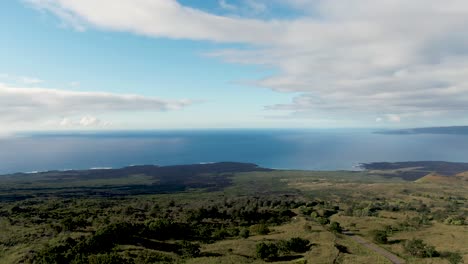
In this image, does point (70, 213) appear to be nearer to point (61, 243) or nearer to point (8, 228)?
point (8, 228)

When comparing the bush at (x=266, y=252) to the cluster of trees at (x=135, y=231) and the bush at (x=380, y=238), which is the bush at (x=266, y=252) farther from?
the bush at (x=380, y=238)

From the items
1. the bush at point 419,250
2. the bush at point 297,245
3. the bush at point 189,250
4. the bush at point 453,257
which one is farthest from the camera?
the bush at point 297,245

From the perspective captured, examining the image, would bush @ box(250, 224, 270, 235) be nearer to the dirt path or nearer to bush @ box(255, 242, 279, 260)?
bush @ box(255, 242, 279, 260)

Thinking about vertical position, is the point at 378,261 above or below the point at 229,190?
above

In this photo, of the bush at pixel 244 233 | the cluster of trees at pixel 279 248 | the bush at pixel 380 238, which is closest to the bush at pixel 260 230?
the bush at pixel 244 233

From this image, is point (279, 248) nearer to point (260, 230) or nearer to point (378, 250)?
point (260, 230)

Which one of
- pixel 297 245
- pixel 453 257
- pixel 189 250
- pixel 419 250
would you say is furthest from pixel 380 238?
pixel 189 250

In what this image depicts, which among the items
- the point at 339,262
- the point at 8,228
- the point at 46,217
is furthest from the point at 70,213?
the point at 339,262
